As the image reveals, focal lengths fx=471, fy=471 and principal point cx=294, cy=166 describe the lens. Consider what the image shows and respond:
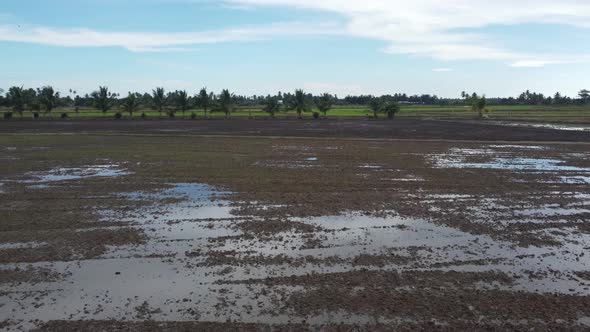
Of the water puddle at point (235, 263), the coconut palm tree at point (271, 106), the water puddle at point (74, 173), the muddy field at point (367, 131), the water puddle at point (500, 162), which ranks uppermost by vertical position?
the coconut palm tree at point (271, 106)

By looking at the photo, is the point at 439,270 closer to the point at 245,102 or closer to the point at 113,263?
the point at 113,263

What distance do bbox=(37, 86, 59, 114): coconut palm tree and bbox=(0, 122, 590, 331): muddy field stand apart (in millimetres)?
65793

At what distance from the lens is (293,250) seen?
813cm

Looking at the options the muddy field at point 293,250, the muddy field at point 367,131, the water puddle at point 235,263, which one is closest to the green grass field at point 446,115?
the muddy field at point 367,131

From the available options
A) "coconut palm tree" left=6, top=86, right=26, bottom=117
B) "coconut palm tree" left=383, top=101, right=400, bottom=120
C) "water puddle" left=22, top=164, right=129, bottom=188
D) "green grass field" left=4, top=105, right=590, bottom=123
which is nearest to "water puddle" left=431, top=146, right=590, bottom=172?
"water puddle" left=22, top=164, right=129, bottom=188

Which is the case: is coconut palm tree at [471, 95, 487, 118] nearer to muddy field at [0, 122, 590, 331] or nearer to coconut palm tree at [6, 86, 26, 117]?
muddy field at [0, 122, 590, 331]

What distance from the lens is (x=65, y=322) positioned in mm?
5379

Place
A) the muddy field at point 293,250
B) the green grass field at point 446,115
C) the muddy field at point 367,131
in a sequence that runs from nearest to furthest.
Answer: the muddy field at point 293,250, the muddy field at point 367,131, the green grass field at point 446,115

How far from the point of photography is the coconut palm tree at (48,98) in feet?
247

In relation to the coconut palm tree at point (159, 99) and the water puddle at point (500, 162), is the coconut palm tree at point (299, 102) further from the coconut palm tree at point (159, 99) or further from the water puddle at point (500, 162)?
the water puddle at point (500, 162)

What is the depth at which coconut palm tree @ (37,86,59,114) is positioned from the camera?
2963 inches

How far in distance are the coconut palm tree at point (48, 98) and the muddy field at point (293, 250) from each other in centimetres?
6579

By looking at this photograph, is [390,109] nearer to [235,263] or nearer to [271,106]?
[271,106]

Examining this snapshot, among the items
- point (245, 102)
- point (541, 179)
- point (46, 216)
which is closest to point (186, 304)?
point (46, 216)
